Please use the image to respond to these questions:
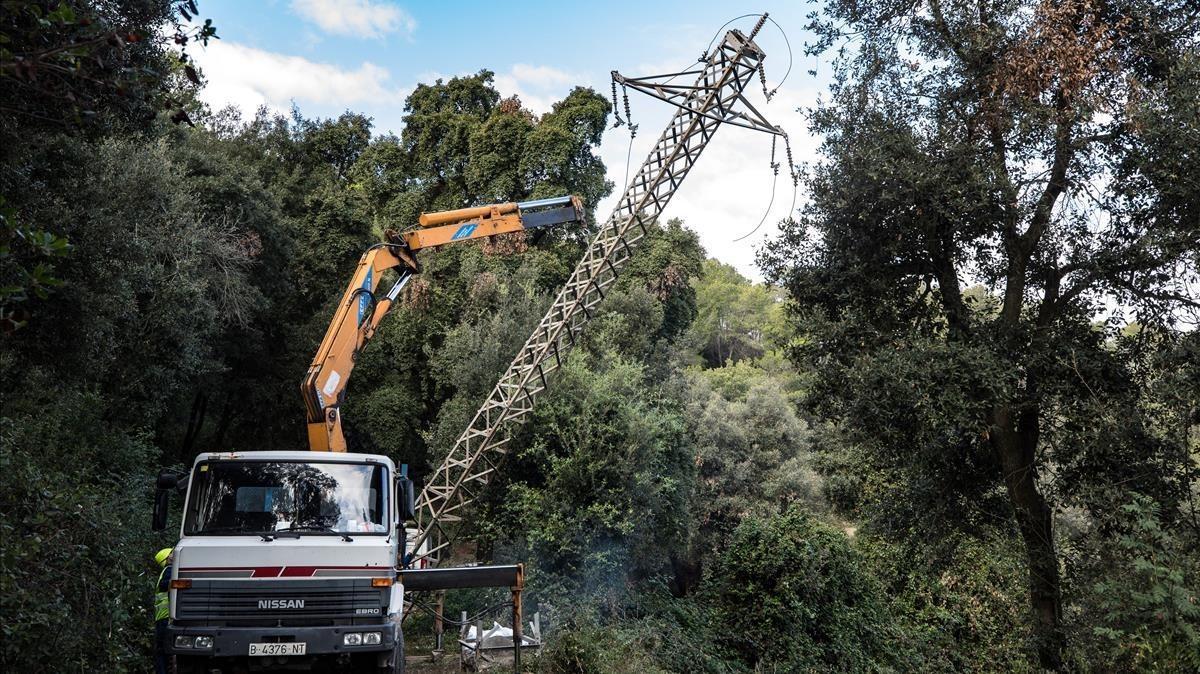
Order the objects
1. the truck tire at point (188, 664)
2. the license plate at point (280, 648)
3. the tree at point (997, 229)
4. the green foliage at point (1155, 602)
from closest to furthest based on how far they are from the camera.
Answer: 1. the green foliage at point (1155, 602)
2. the license plate at point (280, 648)
3. the truck tire at point (188, 664)
4. the tree at point (997, 229)

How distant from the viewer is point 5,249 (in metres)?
4.88

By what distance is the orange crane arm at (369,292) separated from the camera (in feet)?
37.9

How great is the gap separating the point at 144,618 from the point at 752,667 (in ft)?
38.8

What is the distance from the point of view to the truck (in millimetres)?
8203

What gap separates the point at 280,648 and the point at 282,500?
141cm

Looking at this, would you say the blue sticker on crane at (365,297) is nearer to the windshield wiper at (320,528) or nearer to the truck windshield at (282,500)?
the truck windshield at (282,500)

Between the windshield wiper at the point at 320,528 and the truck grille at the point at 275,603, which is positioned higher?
the windshield wiper at the point at 320,528

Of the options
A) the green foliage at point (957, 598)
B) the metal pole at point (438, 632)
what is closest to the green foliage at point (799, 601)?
the green foliage at point (957, 598)

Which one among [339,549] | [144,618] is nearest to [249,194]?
[144,618]

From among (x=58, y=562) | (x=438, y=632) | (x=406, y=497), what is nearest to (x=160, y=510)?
(x=58, y=562)

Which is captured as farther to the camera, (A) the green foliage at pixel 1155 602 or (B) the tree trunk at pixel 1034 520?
(B) the tree trunk at pixel 1034 520

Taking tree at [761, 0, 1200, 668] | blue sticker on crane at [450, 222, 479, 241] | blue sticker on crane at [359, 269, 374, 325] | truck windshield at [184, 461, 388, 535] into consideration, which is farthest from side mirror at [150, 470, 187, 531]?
tree at [761, 0, 1200, 668]

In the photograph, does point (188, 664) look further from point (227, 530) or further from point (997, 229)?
point (997, 229)

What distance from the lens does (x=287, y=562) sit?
8352 millimetres
